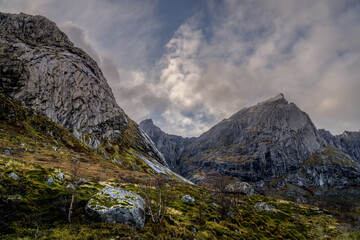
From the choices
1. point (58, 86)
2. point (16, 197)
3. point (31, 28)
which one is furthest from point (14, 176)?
point (31, 28)

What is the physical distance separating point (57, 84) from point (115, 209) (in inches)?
6044

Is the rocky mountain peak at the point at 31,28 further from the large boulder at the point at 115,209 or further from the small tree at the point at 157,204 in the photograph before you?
the large boulder at the point at 115,209

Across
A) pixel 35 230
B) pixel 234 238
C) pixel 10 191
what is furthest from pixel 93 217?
pixel 234 238

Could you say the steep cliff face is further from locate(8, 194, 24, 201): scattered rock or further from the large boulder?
locate(8, 194, 24, 201): scattered rock

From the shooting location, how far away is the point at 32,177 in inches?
816

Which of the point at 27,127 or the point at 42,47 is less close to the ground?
the point at 42,47

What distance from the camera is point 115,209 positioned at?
1898 cm

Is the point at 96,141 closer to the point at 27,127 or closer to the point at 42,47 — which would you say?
the point at 27,127

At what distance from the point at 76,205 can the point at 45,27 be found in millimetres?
257579

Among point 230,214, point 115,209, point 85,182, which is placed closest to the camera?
→ point 115,209

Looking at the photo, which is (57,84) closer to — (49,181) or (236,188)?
(49,181)

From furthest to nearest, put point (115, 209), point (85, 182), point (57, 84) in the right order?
point (57, 84)
point (85, 182)
point (115, 209)

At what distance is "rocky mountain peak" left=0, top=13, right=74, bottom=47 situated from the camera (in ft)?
574

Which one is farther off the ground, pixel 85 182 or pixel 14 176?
pixel 14 176
